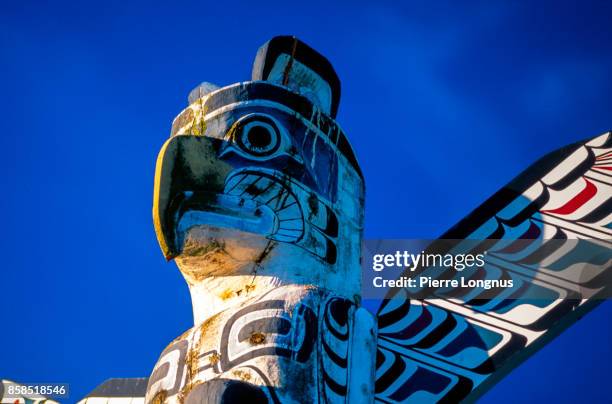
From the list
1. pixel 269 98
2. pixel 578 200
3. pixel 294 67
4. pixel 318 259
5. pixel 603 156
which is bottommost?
pixel 318 259

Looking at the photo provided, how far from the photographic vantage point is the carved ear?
4.27m

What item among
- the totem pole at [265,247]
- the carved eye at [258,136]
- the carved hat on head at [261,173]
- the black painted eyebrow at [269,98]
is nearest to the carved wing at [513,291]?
the totem pole at [265,247]

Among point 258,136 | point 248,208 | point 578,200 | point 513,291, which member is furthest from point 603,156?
point 248,208

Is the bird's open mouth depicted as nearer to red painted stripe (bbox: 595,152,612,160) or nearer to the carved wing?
the carved wing

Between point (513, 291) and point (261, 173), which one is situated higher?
point (261, 173)

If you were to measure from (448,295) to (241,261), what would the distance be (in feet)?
3.93

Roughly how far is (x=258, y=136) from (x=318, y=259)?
667 millimetres

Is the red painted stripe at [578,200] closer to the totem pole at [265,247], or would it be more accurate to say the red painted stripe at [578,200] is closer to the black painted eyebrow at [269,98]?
the totem pole at [265,247]

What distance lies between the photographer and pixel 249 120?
3.67m

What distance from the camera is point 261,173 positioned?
3.48 metres

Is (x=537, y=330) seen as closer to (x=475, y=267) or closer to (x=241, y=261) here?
(x=475, y=267)

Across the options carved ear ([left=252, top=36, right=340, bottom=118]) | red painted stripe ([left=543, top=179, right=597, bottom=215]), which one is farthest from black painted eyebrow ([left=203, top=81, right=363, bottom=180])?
red painted stripe ([left=543, top=179, right=597, bottom=215])

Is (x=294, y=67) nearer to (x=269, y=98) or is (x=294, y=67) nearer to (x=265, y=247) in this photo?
(x=269, y=98)

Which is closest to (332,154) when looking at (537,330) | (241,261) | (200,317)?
(241,261)
